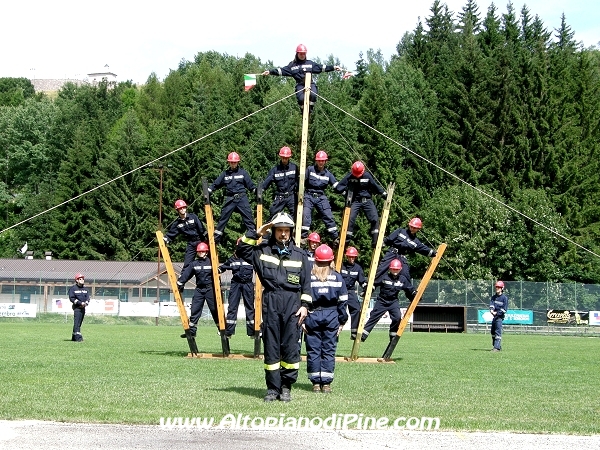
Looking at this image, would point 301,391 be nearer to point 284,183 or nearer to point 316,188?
point 284,183

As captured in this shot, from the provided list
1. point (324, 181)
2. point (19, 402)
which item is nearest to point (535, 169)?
point (324, 181)

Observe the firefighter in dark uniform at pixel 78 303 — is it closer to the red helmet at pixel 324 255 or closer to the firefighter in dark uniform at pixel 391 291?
the firefighter in dark uniform at pixel 391 291

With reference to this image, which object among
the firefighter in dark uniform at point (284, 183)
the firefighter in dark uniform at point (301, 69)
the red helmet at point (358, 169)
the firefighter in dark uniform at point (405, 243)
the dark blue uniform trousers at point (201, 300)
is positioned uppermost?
the firefighter in dark uniform at point (301, 69)

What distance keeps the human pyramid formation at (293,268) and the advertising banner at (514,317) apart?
2640 centimetres

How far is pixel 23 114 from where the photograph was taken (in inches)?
3910

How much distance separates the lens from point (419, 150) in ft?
241

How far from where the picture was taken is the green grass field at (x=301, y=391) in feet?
34.7

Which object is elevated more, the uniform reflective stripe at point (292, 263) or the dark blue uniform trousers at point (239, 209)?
the dark blue uniform trousers at point (239, 209)

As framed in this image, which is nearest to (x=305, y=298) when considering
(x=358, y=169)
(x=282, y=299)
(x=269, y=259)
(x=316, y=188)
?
(x=282, y=299)

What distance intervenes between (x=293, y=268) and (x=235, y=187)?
28.9ft

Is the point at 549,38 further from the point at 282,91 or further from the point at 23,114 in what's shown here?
the point at 23,114

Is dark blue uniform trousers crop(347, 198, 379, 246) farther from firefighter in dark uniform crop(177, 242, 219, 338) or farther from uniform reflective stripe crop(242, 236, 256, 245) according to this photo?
uniform reflective stripe crop(242, 236, 256, 245)

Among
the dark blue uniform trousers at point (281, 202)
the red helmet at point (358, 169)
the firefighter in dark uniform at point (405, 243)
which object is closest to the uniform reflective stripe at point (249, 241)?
the dark blue uniform trousers at point (281, 202)

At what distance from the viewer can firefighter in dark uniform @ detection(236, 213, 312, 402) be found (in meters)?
12.0
